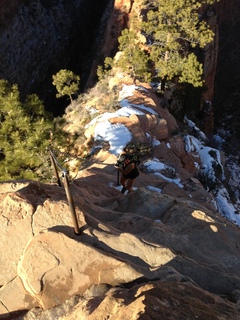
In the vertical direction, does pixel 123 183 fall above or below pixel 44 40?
below

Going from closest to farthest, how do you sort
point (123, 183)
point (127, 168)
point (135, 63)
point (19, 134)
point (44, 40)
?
point (127, 168)
point (123, 183)
point (19, 134)
point (135, 63)
point (44, 40)

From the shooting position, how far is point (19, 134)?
1028cm

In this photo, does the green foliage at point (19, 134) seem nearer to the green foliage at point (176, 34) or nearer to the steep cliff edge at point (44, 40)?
the green foliage at point (176, 34)

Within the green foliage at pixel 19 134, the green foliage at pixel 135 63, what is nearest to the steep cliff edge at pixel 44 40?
the green foliage at pixel 135 63

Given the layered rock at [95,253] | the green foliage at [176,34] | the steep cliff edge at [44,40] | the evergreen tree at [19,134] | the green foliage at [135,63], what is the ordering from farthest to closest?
1. the steep cliff edge at [44,40]
2. the green foliage at [135,63]
3. the green foliage at [176,34]
4. the evergreen tree at [19,134]
5. the layered rock at [95,253]

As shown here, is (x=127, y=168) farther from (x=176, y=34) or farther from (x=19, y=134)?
(x=176, y=34)

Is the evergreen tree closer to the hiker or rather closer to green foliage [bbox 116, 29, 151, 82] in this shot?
the hiker

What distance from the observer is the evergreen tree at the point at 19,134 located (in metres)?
9.92

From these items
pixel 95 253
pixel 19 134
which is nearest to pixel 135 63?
pixel 19 134

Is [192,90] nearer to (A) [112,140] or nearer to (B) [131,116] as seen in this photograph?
(B) [131,116]

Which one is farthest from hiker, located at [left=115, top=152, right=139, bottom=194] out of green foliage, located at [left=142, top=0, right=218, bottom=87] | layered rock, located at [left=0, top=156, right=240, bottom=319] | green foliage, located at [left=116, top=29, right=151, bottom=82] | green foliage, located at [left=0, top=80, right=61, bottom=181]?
green foliage, located at [left=116, top=29, right=151, bottom=82]

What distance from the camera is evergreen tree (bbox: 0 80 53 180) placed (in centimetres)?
992

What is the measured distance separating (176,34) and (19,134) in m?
11.5

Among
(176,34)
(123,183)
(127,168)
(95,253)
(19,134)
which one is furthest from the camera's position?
(176,34)
